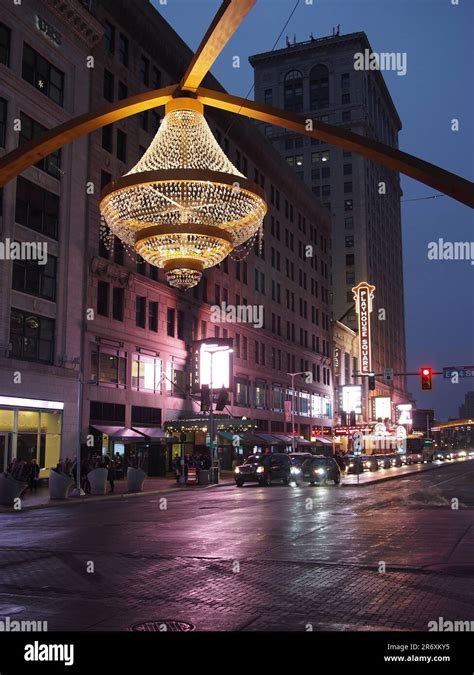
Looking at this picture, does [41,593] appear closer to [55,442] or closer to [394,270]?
[55,442]

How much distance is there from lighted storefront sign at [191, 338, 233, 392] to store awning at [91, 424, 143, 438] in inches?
347

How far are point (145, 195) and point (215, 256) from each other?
2215mm

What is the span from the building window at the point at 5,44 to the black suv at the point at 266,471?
80.4 feet

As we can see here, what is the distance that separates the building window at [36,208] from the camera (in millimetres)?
36875

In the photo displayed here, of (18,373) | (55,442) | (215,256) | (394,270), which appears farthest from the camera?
(394,270)

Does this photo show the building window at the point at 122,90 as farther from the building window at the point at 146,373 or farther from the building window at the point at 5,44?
the building window at the point at 146,373

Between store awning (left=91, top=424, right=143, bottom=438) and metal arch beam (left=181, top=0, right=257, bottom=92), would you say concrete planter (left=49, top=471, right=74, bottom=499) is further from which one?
metal arch beam (left=181, top=0, right=257, bottom=92)

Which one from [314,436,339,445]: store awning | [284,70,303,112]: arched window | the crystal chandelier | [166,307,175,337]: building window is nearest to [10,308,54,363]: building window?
[166,307,175,337]: building window

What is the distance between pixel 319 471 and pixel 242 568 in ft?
90.9

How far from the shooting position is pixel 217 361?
52.6m

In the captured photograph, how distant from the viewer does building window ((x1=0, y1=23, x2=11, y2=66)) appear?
A: 117 feet

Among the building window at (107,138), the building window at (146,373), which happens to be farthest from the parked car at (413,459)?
the building window at (107,138)

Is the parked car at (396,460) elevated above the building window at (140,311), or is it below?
below
